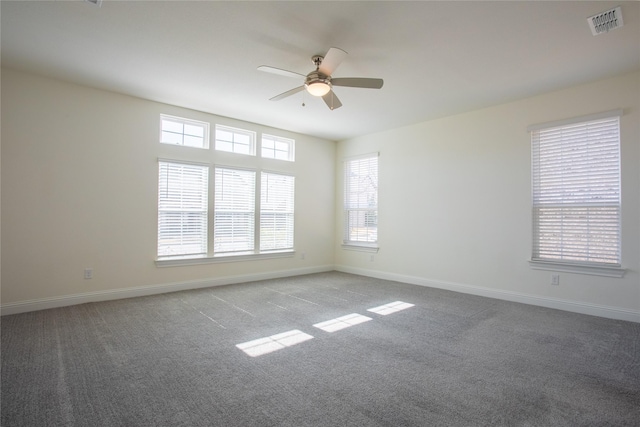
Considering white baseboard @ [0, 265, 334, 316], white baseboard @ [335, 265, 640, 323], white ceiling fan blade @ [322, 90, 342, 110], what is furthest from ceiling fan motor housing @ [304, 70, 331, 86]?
white baseboard @ [335, 265, 640, 323]

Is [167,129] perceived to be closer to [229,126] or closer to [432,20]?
[229,126]

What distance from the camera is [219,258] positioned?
5.27 metres

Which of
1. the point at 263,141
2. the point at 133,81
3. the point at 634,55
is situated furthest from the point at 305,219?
the point at 634,55

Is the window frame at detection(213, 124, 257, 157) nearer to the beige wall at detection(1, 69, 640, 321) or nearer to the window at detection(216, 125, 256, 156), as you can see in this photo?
the window at detection(216, 125, 256, 156)

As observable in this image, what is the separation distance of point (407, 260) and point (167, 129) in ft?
14.6

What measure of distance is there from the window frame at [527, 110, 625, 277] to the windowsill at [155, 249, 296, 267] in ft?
13.0

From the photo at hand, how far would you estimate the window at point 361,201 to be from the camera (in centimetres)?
626

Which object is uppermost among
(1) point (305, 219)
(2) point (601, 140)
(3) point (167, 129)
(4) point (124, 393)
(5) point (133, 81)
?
(5) point (133, 81)

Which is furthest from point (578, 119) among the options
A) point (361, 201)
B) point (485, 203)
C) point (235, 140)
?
point (235, 140)

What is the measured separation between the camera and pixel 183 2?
252 centimetres

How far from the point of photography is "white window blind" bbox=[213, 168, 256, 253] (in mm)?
5293

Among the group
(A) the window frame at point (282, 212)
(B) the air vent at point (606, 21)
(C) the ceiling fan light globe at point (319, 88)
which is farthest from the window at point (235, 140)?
(B) the air vent at point (606, 21)

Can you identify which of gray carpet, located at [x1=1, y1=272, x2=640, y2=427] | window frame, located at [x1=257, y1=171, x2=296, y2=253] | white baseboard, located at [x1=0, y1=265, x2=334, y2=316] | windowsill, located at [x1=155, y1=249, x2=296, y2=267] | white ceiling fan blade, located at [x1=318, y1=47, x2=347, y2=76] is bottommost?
gray carpet, located at [x1=1, y1=272, x2=640, y2=427]

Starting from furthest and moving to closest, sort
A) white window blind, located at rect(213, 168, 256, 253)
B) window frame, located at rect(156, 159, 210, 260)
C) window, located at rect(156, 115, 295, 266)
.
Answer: white window blind, located at rect(213, 168, 256, 253) < window, located at rect(156, 115, 295, 266) < window frame, located at rect(156, 159, 210, 260)
